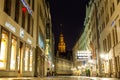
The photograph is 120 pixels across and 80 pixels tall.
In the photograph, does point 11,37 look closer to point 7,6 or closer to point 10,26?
point 10,26

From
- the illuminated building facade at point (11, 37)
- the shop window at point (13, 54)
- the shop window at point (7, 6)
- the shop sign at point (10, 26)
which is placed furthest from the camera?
the shop window at point (13, 54)

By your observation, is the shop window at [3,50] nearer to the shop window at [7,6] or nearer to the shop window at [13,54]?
the shop window at [13,54]

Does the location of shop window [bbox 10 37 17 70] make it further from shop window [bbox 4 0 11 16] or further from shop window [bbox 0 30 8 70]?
shop window [bbox 4 0 11 16]

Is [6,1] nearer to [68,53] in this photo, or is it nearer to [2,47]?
[2,47]

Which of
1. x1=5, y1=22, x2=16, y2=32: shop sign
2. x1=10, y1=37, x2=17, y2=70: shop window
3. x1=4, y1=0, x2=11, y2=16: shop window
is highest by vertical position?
x1=4, y1=0, x2=11, y2=16: shop window

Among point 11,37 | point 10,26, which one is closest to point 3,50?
point 11,37

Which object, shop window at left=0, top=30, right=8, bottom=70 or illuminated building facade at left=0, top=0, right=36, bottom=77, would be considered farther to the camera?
illuminated building facade at left=0, top=0, right=36, bottom=77

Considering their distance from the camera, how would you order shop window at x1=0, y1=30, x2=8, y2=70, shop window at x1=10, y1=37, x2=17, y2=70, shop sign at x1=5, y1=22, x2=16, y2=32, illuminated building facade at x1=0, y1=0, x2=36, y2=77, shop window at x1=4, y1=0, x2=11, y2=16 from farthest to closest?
shop window at x1=10, y1=37, x2=17, y2=70 < shop window at x1=4, y1=0, x2=11, y2=16 < shop sign at x1=5, y1=22, x2=16, y2=32 < illuminated building facade at x1=0, y1=0, x2=36, y2=77 < shop window at x1=0, y1=30, x2=8, y2=70

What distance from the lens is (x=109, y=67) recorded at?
42969mm

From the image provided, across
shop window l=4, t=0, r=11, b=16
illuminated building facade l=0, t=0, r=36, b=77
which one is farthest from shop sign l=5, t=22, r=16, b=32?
shop window l=4, t=0, r=11, b=16

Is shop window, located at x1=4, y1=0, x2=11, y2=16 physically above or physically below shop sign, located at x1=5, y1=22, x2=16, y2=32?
above

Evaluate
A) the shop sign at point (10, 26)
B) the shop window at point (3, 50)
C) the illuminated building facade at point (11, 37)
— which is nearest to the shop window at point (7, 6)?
the illuminated building facade at point (11, 37)

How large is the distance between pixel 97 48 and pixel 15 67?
39745 millimetres

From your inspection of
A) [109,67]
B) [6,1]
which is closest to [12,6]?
[6,1]
